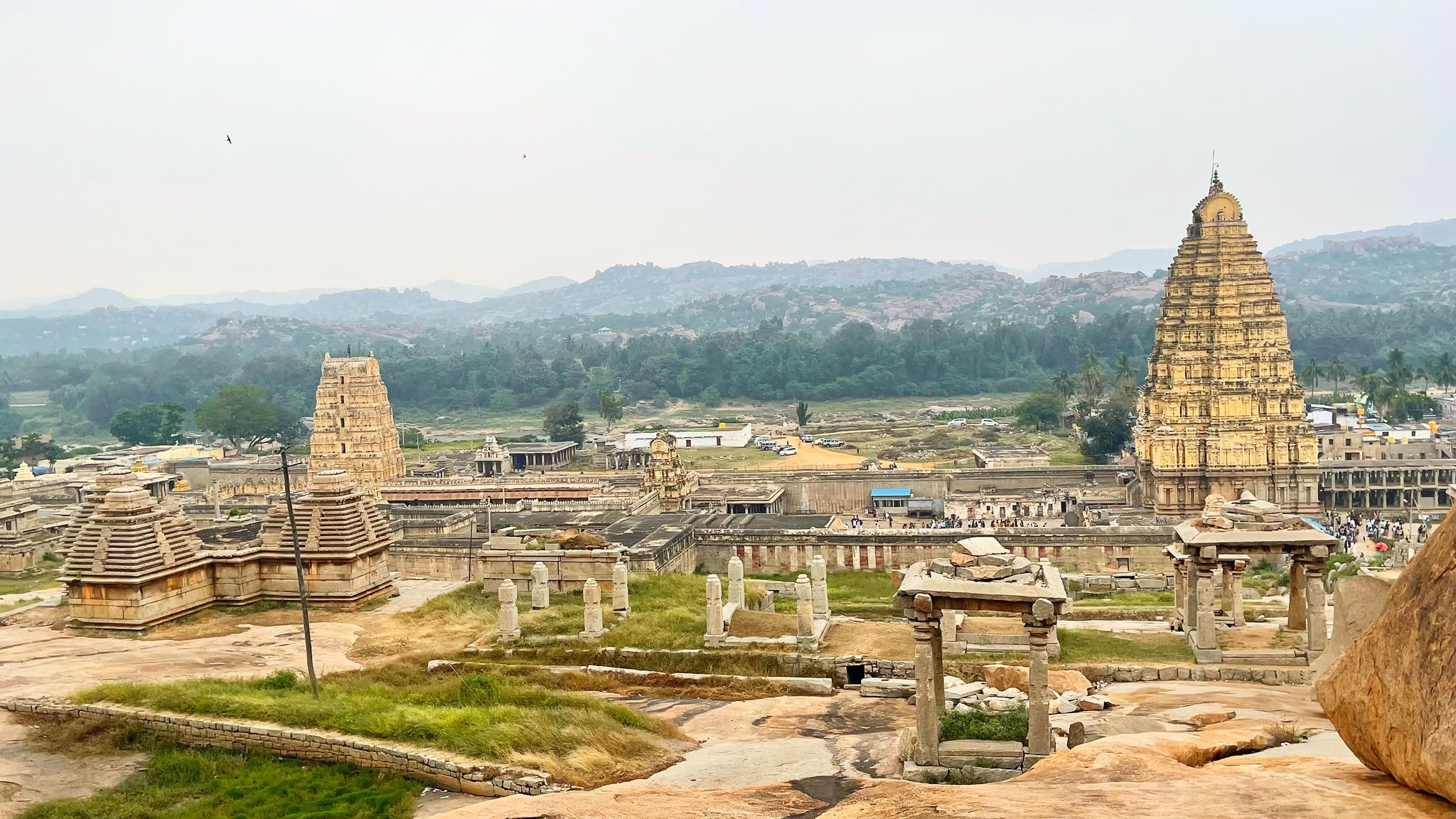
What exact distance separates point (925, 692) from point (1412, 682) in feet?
26.4

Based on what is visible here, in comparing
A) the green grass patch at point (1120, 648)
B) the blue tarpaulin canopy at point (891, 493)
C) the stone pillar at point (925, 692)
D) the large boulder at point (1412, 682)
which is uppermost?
the large boulder at point (1412, 682)

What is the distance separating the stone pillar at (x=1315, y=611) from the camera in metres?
22.0

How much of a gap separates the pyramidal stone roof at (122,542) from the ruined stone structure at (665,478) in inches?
1241

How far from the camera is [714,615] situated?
24.8 meters

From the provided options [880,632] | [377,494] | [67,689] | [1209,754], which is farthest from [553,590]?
[377,494]

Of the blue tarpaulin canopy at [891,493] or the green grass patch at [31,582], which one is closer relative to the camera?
the green grass patch at [31,582]

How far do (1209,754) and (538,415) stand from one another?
13094 cm

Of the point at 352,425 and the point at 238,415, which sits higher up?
the point at 352,425

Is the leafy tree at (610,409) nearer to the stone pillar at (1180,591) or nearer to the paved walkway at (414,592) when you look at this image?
the paved walkway at (414,592)

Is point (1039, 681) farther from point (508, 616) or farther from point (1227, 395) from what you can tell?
point (1227, 395)

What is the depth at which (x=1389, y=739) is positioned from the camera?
1002 centimetres

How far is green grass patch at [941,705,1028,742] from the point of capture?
1720 centimetres

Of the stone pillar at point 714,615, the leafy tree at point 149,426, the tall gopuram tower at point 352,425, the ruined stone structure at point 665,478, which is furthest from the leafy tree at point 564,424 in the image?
the stone pillar at point 714,615

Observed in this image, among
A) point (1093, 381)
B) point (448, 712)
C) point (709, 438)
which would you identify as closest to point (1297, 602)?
point (448, 712)
